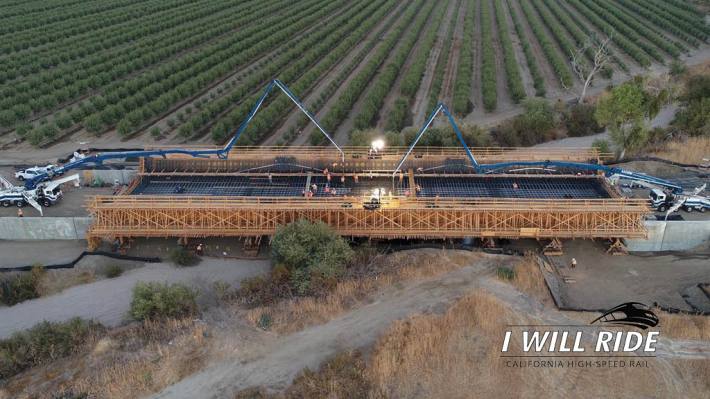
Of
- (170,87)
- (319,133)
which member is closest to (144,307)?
(319,133)

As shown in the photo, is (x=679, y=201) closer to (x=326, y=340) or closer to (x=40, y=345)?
(x=326, y=340)

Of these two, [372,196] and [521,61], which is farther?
[521,61]

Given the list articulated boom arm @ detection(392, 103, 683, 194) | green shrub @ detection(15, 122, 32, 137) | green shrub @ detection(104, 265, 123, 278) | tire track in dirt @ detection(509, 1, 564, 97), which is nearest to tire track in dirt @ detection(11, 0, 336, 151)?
green shrub @ detection(15, 122, 32, 137)

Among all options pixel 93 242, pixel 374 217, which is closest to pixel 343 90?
pixel 374 217

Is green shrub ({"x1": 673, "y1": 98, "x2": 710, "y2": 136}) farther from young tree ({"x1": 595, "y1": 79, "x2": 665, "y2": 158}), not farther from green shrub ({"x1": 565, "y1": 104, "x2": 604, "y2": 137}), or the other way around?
young tree ({"x1": 595, "y1": 79, "x2": 665, "y2": 158})

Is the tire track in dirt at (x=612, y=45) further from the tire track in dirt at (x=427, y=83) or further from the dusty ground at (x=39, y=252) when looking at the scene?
the dusty ground at (x=39, y=252)

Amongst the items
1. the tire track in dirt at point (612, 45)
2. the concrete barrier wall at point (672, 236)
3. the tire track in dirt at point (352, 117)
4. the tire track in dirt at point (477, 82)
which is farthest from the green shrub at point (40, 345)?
the tire track in dirt at point (612, 45)
